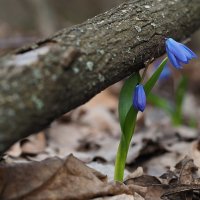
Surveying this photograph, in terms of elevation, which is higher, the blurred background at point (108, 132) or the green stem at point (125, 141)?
the blurred background at point (108, 132)

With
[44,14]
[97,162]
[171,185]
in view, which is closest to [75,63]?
[171,185]

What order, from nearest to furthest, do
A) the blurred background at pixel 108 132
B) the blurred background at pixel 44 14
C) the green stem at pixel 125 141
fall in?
the green stem at pixel 125 141 → the blurred background at pixel 108 132 → the blurred background at pixel 44 14

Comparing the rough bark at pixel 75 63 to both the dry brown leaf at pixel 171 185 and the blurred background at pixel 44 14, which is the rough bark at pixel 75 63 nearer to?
the dry brown leaf at pixel 171 185

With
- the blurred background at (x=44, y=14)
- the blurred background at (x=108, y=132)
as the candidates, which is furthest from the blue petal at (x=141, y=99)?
the blurred background at (x=44, y=14)

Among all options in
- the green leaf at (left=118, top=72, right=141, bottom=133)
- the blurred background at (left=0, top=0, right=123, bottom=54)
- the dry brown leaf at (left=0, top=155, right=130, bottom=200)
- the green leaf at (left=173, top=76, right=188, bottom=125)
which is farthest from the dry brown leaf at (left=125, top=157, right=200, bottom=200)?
the blurred background at (left=0, top=0, right=123, bottom=54)

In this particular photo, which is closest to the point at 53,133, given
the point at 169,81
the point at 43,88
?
the point at 43,88

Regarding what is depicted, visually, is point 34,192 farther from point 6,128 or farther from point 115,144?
point 115,144
